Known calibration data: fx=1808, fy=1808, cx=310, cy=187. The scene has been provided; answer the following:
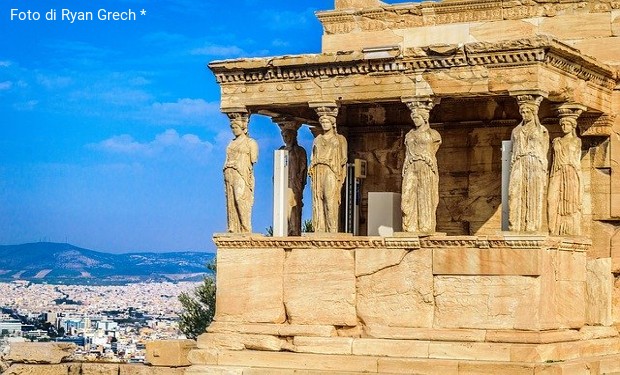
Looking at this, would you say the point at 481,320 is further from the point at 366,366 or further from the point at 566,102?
the point at 566,102

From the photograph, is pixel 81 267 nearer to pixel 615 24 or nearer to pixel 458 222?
pixel 458 222

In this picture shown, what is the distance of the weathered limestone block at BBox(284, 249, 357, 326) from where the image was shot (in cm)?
2345

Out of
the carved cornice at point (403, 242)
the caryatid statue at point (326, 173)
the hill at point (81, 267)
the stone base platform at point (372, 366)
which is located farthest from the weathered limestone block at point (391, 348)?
the hill at point (81, 267)

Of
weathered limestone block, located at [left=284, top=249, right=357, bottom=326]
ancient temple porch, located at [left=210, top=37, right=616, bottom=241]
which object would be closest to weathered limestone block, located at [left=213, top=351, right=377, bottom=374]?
weathered limestone block, located at [left=284, top=249, right=357, bottom=326]

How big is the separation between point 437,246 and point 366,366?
176cm

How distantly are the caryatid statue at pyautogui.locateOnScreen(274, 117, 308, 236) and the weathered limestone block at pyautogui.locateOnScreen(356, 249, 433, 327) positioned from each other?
226cm

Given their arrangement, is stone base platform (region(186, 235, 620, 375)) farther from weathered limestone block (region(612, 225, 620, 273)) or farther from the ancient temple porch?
the ancient temple porch

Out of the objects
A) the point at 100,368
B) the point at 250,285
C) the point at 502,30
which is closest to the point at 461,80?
the point at 502,30

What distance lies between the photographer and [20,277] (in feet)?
232

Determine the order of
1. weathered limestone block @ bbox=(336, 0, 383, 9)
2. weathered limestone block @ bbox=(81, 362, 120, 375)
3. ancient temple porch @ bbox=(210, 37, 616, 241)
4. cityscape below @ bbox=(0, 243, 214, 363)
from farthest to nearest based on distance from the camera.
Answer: cityscape below @ bbox=(0, 243, 214, 363) < weathered limestone block @ bbox=(336, 0, 383, 9) < weathered limestone block @ bbox=(81, 362, 120, 375) < ancient temple porch @ bbox=(210, 37, 616, 241)

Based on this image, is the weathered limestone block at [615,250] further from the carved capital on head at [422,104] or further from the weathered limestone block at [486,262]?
the carved capital on head at [422,104]

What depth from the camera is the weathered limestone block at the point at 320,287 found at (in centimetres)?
2345

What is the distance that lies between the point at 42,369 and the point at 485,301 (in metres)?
7.14

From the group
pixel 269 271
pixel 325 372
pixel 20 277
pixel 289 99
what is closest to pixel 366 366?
pixel 325 372
